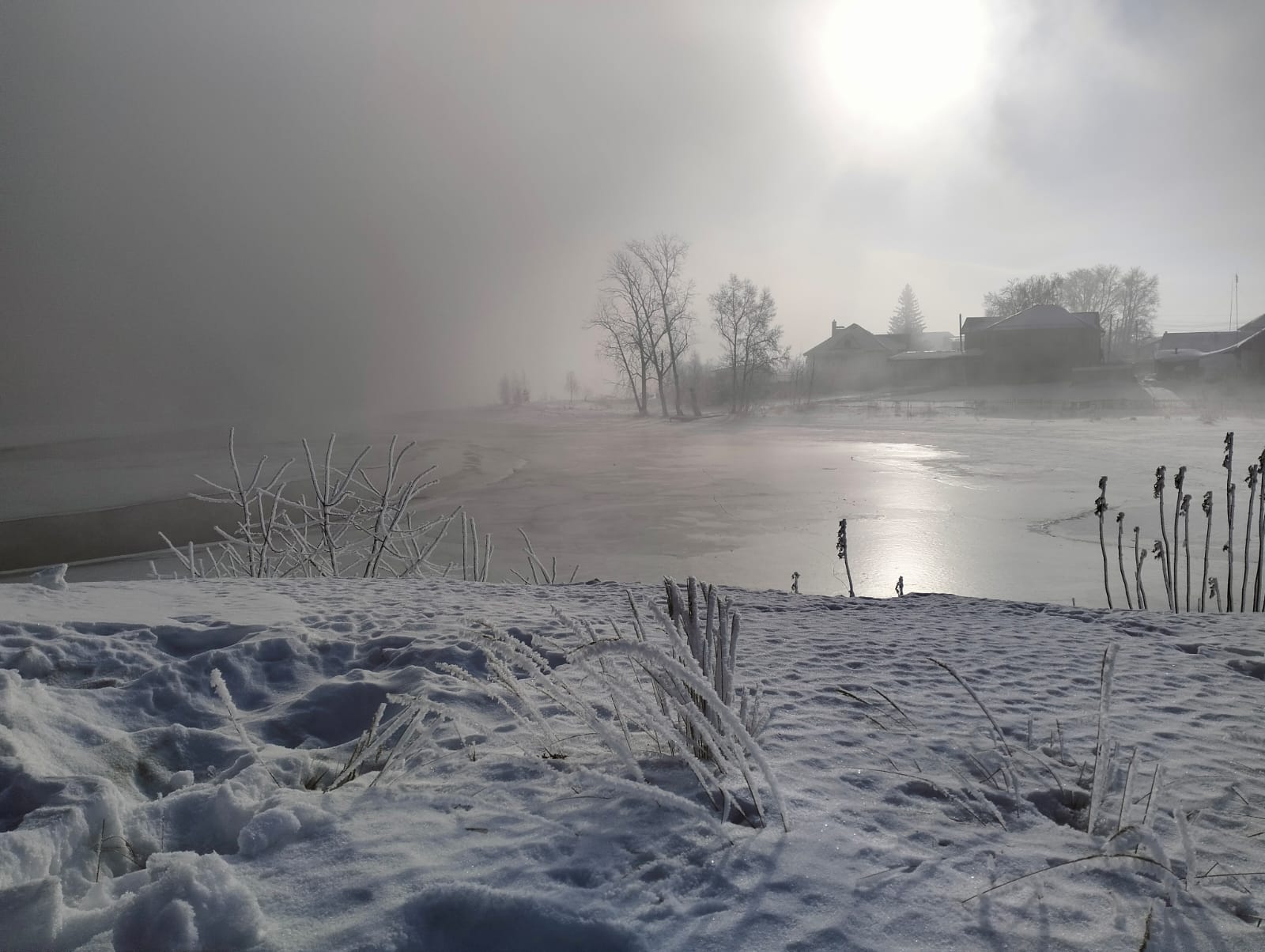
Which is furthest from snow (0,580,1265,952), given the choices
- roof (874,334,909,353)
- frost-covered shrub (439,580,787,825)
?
roof (874,334,909,353)

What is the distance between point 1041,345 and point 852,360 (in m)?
14.8

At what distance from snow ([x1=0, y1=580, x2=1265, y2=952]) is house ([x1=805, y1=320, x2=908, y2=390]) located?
55416 millimetres

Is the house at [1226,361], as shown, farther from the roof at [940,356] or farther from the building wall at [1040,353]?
the roof at [940,356]

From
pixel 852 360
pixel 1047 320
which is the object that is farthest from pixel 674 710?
pixel 852 360

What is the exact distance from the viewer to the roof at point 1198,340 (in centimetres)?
5206

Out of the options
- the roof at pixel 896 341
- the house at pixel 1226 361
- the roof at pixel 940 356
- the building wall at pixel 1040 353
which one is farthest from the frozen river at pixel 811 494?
the roof at pixel 896 341

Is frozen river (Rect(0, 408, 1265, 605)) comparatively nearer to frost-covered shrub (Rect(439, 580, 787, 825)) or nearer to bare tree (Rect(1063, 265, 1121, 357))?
frost-covered shrub (Rect(439, 580, 787, 825))

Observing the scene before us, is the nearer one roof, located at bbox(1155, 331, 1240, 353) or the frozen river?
the frozen river

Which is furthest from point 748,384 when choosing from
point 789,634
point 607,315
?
point 789,634

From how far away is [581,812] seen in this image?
59.2 inches

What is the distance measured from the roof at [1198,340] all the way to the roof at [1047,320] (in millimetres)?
11427

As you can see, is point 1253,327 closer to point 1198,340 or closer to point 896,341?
point 1198,340

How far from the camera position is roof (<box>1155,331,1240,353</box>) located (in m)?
52.1

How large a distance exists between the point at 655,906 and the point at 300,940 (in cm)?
59
